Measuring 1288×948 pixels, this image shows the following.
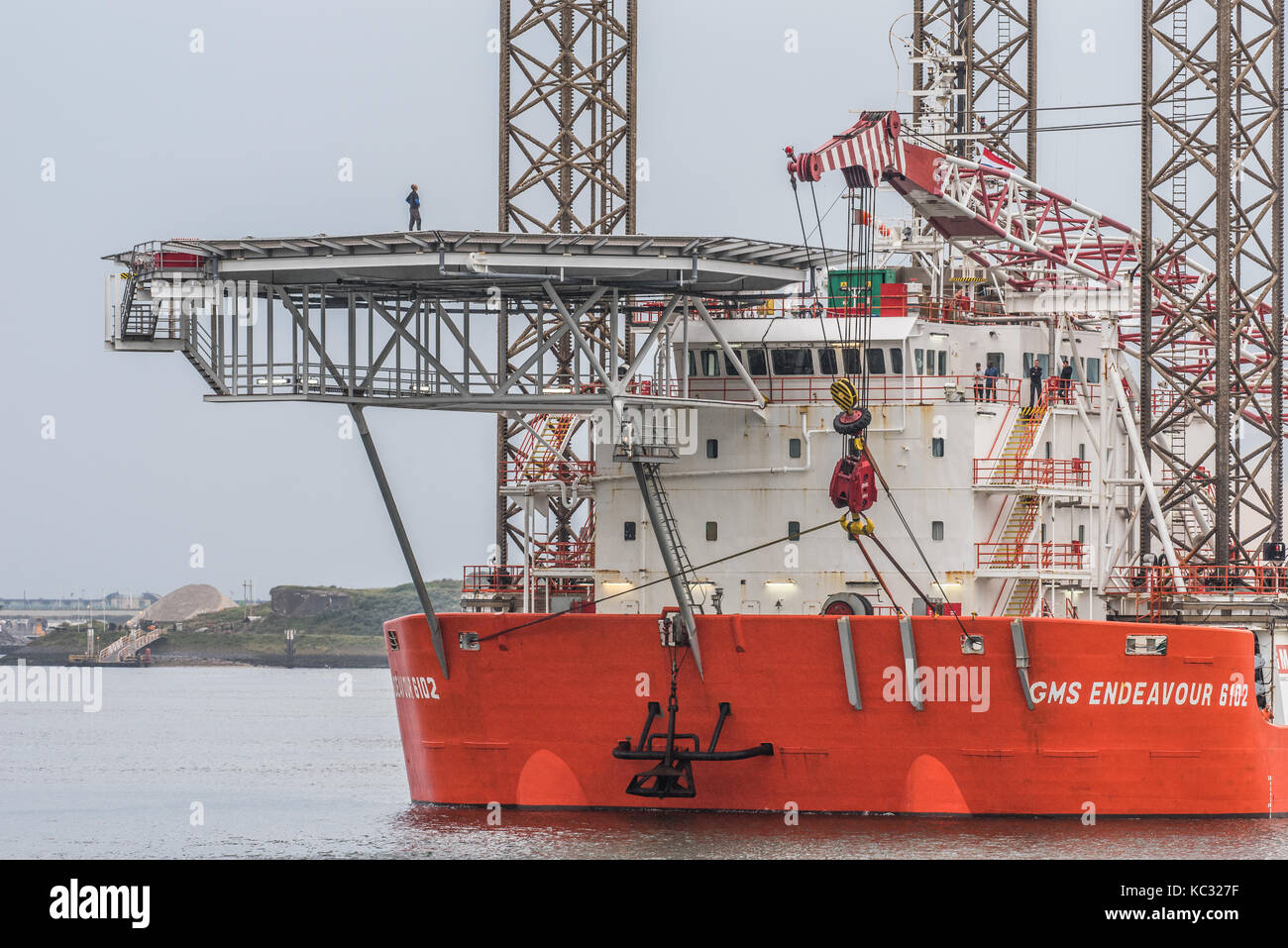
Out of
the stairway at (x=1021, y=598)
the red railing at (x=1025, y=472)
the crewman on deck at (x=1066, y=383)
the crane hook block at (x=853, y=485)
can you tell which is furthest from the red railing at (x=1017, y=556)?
the crewman on deck at (x=1066, y=383)

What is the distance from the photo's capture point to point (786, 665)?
37.9 metres

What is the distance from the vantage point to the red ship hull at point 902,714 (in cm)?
3766

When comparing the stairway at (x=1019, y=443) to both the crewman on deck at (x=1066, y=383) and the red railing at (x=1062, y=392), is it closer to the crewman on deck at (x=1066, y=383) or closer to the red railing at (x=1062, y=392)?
the red railing at (x=1062, y=392)

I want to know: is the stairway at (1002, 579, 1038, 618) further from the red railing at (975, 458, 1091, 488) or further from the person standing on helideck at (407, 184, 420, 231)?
the person standing on helideck at (407, 184, 420, 231)

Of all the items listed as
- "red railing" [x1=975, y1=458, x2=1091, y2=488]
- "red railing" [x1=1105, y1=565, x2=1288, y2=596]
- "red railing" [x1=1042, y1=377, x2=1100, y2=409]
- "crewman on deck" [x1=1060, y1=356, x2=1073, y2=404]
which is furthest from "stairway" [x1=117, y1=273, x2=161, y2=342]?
"red railing" [x1=1105, y1=565, x2=1288, y2=596]

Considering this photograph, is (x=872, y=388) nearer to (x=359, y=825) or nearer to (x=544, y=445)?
(x=544, y=445)

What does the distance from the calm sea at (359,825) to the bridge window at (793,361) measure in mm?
8370

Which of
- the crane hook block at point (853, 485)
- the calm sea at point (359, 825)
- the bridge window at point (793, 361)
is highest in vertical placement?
the bridge window at point (793, 361)

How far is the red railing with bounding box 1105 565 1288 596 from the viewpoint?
140ft

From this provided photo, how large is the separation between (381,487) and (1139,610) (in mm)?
14634

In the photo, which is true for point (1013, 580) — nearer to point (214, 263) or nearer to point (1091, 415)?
point (1091, 415)

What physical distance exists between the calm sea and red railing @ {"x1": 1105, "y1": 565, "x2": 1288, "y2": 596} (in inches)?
194

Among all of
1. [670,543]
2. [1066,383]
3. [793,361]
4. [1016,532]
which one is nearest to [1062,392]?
[1066,383]
